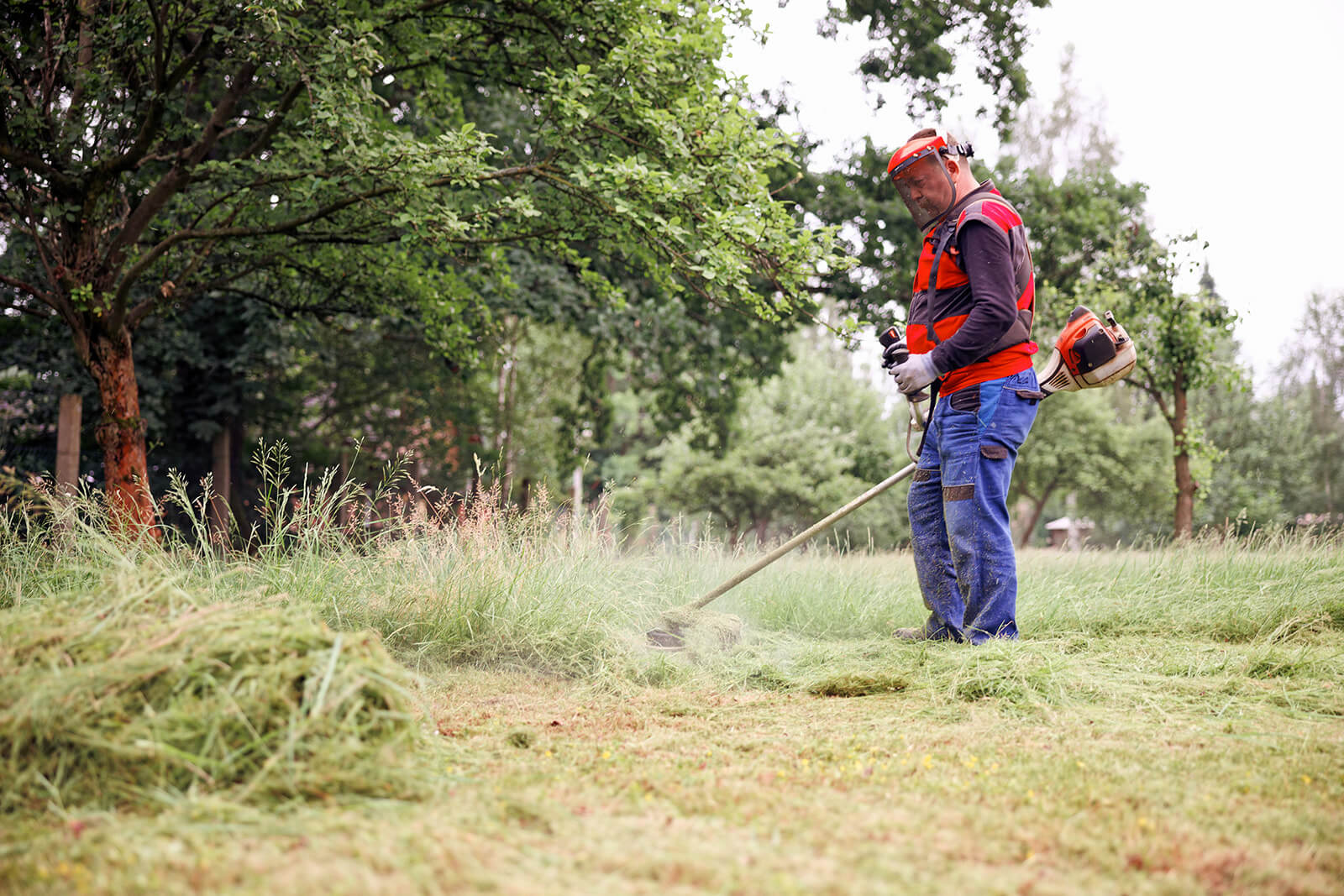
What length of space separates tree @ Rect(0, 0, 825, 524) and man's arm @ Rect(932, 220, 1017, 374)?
6.60 ft

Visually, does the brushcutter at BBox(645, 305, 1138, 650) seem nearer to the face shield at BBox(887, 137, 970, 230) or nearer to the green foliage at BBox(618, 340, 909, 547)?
the face shield at BBox(887, 137, 970, 230)

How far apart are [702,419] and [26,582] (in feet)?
38.4

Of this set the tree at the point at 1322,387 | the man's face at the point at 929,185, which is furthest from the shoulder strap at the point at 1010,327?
the tree at the point at 1322,387

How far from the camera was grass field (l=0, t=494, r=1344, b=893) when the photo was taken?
162 centimetres

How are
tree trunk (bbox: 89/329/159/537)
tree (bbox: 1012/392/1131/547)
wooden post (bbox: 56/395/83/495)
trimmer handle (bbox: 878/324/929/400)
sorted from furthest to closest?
1. tree (bbox: 1012/392/1131/547)
2. wooden post (bbox: 56/395/83/495)
3. tree trunk (bbox: 89/329/159/537)
4. trimmer handle (bbox: 878/324/929/400)

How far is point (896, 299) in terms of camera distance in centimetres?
1273

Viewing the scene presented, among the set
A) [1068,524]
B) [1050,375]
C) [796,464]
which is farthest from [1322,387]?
[1050,375]

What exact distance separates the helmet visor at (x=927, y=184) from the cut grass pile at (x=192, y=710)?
A: 321 centimetres

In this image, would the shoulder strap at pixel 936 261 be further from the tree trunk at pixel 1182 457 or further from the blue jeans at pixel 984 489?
the tree trunk at pixel 1182 457

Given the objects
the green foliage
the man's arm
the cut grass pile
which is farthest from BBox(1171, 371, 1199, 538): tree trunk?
the cut grass pile

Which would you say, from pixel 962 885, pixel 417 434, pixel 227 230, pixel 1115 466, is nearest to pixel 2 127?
pixel 227 230

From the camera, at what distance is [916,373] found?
3.97 metres

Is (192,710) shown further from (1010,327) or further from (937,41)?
(937,41)

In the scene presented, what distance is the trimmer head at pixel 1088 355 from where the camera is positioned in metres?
4.20
